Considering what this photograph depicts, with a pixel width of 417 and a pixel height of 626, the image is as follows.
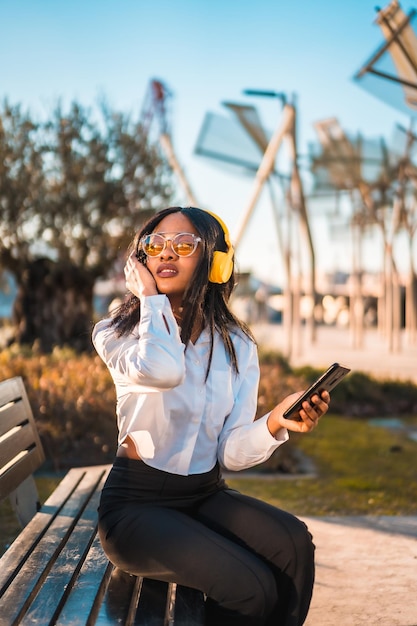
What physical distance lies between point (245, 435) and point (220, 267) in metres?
0.56

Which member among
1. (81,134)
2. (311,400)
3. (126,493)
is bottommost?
(126,493)

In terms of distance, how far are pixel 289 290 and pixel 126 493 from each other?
11.0 meters

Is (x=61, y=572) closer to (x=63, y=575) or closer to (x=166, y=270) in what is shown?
(x=63, y=575)

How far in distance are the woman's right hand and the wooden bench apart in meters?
0.81

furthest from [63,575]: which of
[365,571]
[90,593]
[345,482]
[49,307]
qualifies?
[49,307]

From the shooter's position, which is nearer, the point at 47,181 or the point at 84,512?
the point at 84,512

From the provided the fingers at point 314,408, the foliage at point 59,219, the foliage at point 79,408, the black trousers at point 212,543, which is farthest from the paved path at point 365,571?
the foliage at point 59,219

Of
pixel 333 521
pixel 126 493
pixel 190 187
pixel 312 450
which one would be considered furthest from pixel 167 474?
pixel 190 187

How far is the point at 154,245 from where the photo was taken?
266 cm

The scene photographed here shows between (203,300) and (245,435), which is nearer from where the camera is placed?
(245,435)

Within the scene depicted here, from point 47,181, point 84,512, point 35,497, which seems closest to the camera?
point 84,512

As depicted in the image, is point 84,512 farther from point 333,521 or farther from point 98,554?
point 333,521

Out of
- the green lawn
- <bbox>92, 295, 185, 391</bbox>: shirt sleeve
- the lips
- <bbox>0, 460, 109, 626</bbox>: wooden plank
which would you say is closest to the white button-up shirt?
<bbox>92, 295, 185, 391</bbox>: shirt sleeve

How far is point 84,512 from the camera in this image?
314 cm
